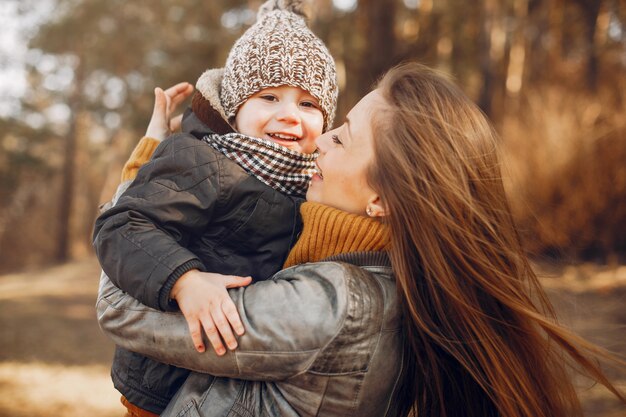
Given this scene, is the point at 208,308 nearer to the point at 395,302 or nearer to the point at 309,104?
the point at 395,302

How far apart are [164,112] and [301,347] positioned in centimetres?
132

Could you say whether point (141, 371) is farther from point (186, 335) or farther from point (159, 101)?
point (159, 101)

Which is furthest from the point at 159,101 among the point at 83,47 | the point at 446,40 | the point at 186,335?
the point at 83,47

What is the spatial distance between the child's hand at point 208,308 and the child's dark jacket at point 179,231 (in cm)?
4

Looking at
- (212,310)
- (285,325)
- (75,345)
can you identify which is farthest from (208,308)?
(75,345)

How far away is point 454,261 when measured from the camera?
4.99 feet

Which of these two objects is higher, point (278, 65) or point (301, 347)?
point (278, 65)

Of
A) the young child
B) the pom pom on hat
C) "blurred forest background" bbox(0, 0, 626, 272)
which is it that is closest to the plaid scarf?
the young child

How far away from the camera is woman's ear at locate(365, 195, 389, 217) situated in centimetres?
156

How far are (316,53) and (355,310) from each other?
44.1 inches

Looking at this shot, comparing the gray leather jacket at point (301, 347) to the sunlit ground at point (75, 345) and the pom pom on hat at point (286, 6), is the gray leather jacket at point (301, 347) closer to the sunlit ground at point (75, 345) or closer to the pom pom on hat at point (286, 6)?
the sunlit ground at point (75, 345)

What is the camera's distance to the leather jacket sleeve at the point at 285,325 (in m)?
1.35

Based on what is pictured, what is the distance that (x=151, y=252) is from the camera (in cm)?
149

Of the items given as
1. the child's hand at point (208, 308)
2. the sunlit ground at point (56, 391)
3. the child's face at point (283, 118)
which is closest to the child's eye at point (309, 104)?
the child's face at point (283, 118)
